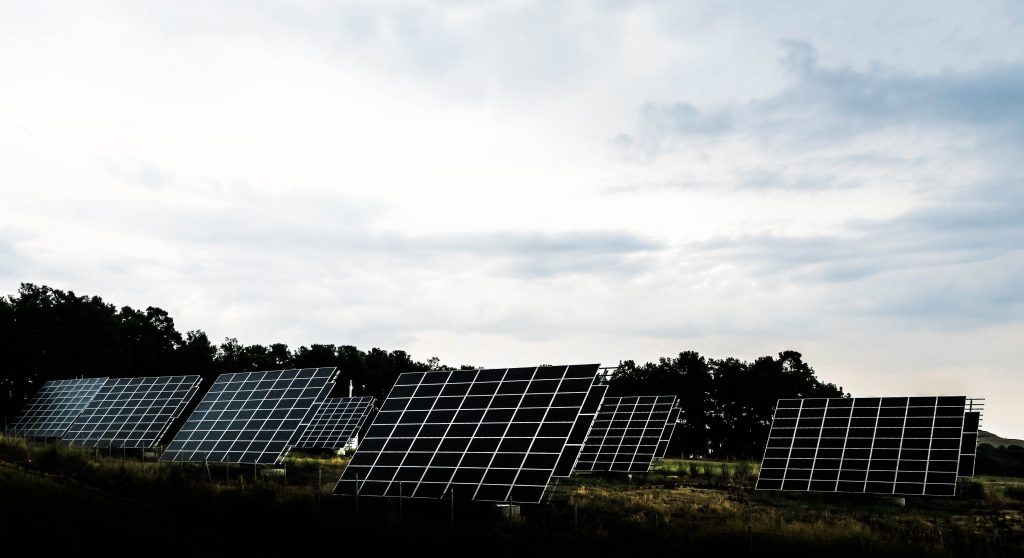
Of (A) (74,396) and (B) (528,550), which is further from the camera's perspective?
(A) (74,396)

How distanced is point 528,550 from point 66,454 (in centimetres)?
3243

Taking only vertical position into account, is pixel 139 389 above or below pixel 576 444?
below

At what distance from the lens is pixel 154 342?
103 meters

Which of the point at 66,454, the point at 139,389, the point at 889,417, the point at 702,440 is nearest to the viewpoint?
the point at 889,417

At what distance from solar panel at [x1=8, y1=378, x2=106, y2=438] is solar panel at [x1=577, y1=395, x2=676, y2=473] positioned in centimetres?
3926

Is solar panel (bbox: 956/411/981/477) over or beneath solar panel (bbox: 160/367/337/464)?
over

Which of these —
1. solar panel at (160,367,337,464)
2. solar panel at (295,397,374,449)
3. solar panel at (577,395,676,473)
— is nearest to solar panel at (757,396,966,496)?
solar panel at (577,395,676,473)

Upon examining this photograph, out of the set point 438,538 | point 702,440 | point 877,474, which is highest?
point 702,440

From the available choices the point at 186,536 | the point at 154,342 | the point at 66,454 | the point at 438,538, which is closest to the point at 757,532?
the point at 438,538

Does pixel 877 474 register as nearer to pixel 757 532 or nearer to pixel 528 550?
pixel 757 532

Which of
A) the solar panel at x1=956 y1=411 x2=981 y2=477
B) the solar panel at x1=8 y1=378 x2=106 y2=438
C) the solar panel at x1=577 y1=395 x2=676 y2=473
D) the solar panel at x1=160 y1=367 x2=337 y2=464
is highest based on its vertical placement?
the solar panel at x1=956 y1=411 x2=981 y2=477

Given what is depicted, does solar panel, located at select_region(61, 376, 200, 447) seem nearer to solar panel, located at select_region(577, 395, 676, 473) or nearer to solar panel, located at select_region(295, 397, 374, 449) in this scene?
solar panel, located at select_region(295, 397, 374, 449)

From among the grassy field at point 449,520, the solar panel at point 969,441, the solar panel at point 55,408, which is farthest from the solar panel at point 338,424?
the solar panel at point 969,441

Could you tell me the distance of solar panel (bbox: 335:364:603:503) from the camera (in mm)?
26797
